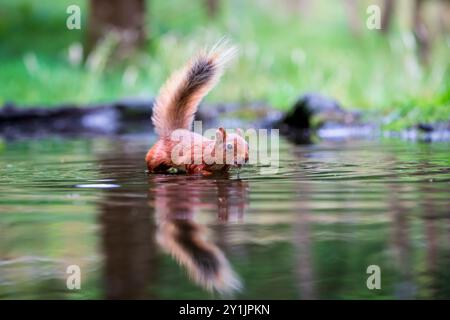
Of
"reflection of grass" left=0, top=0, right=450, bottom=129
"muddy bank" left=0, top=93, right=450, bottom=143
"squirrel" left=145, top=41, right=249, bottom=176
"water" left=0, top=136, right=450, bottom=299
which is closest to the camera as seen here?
"water" left=0, top=136, right=450, bottom=299

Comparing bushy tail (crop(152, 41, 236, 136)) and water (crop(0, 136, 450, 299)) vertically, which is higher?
bushy tail (crop(152, 41, 236, 136))

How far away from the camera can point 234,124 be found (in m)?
14.5

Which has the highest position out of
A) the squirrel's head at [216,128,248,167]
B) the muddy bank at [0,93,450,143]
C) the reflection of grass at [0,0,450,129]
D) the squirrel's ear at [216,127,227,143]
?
the reflection of grass at [0,0,450,129]

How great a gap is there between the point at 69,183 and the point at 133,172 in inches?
34.5

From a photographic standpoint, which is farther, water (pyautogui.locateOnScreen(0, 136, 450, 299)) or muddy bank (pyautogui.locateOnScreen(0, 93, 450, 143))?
muddy bank (pyautogui.locateOnScreen(0, 93, 450, 143))

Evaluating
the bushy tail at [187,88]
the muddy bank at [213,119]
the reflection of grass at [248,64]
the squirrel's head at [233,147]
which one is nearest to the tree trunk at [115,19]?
the reflection of grass at [248,64]

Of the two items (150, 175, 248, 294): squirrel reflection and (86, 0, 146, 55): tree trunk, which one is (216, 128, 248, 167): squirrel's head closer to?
Answer: (150, 175, 248, 294): squirrel reflection

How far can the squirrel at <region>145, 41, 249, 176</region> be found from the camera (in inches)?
262

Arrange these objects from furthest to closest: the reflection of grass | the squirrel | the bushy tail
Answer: the reflection of grass → the bushy tail → the squirrel

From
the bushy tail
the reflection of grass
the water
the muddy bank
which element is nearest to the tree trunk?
the reflection of grass

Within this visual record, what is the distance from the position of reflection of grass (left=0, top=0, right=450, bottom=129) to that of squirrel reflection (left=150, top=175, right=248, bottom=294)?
17.0 feet
